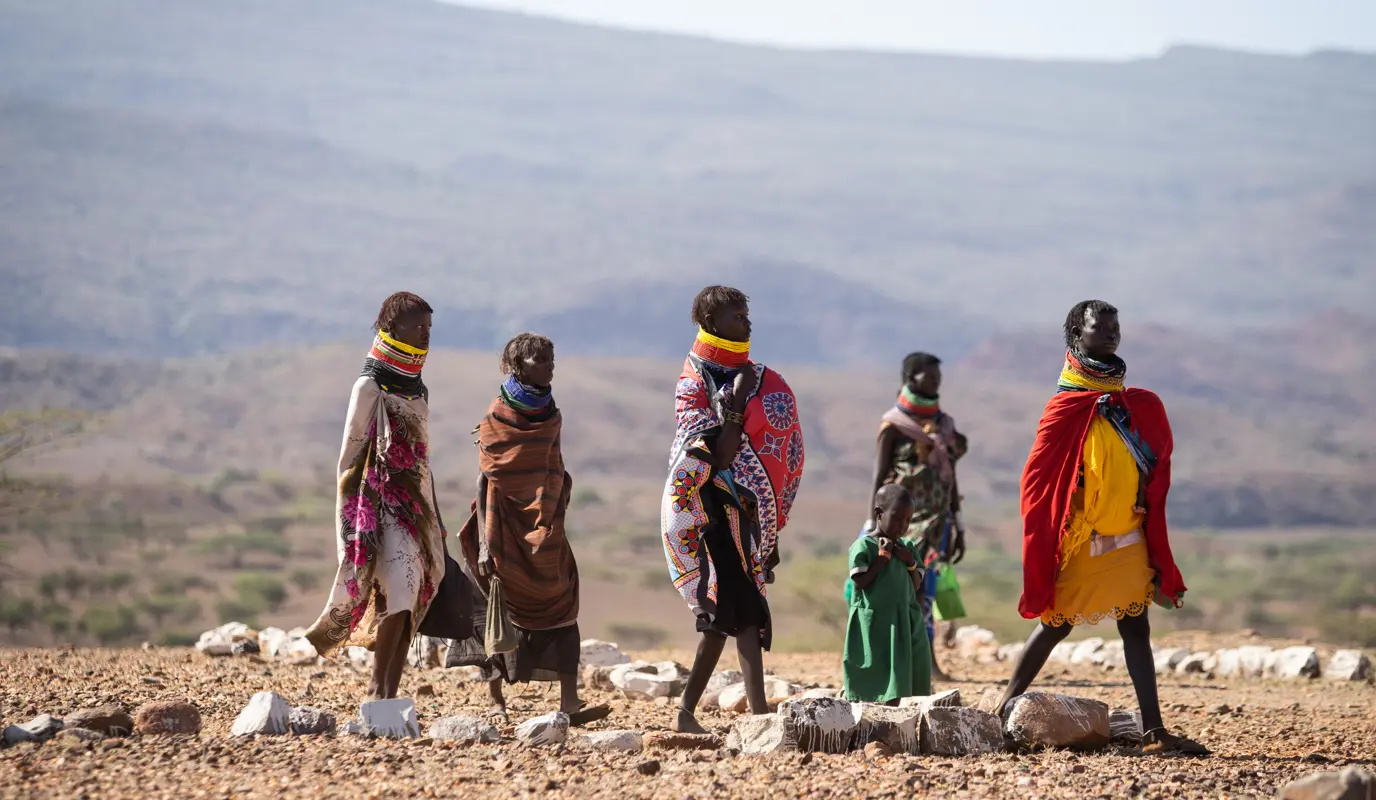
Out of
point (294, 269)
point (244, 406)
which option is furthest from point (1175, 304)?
point (244, 406)

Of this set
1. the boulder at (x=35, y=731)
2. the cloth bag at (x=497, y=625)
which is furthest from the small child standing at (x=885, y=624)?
the boulder at (x=35, y=731)

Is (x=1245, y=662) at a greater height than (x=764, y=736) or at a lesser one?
lesser

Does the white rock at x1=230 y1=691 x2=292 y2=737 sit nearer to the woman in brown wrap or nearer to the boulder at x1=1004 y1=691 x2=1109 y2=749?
the woman in brown wrap

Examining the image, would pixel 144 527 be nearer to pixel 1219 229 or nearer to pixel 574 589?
pixel 574 589

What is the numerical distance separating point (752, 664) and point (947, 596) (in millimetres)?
4151

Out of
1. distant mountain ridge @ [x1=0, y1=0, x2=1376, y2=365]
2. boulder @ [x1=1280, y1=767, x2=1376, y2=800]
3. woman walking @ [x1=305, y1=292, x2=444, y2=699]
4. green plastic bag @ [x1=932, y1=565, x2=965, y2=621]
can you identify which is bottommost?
boulder @ [x1=1280, y1=767, x2=1376, y2=800]

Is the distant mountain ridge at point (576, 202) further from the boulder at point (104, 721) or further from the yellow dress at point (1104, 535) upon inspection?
the yellow dress at point (1104, 535)

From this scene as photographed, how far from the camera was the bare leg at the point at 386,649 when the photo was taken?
24.9ft

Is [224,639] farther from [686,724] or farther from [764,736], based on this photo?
[764,736]

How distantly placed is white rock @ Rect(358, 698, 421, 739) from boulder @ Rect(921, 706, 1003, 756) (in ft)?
7.44

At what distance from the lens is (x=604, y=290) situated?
130 meters

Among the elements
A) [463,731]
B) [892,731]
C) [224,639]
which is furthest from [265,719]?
[224,639]

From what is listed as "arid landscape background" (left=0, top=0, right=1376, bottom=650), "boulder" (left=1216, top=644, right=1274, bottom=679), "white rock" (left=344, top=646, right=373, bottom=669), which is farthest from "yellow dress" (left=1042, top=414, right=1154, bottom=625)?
"arid landscape background" (left=0, top=0, right=1376, bottom=650)

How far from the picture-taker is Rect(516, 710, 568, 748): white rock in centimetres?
671
